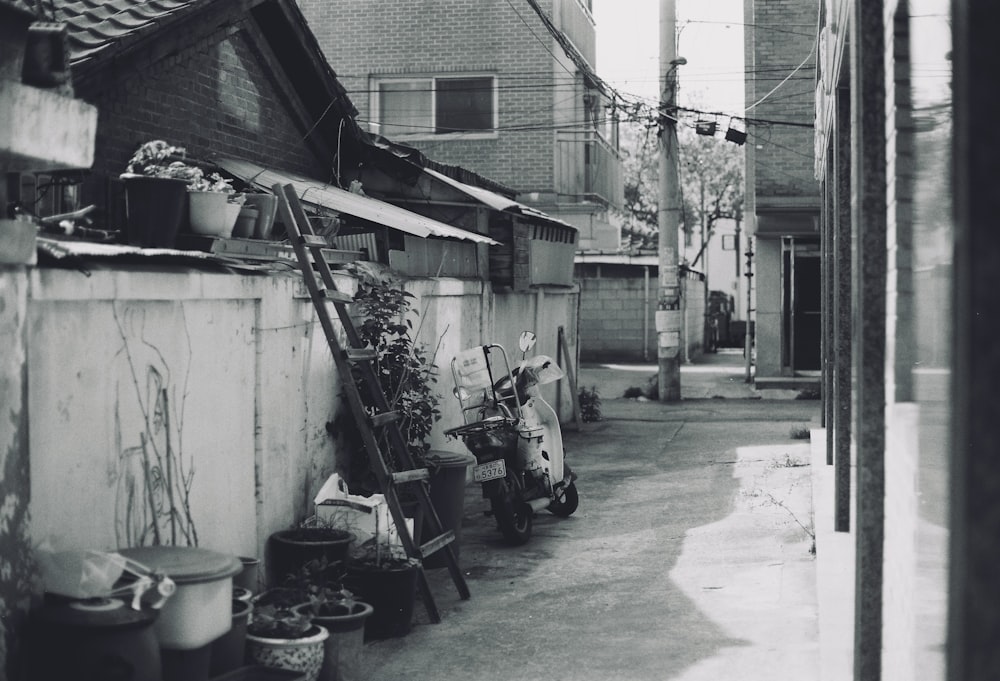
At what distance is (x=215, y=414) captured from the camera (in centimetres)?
668

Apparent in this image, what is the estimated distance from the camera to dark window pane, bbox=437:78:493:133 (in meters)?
22.6

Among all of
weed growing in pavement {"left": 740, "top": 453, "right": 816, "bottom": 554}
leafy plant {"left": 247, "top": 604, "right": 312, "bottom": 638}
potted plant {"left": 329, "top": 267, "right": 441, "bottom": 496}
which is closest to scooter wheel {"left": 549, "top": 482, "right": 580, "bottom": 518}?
weed growing in pavement {"left": 740, "top": 453, "right": 816, "bottom": 554}

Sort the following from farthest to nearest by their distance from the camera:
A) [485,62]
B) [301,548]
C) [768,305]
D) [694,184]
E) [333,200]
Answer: [694,184] → [768,305] → [485,62] → [333,200] → [301,548]

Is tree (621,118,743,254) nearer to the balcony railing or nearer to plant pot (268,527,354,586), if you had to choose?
the balcony railing

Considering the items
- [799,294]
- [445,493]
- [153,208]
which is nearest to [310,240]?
[153,208]

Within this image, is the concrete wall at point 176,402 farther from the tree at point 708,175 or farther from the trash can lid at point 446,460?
the tree at point 708,175

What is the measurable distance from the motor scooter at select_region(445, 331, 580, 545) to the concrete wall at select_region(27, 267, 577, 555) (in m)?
1.40

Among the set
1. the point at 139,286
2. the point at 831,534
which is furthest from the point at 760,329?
the point at 139,286

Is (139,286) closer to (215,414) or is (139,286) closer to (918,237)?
(215,414)

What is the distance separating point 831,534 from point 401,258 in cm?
593

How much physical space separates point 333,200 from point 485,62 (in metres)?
12.5

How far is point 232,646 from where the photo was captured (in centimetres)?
542

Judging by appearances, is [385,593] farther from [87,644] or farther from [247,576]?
[87,644]

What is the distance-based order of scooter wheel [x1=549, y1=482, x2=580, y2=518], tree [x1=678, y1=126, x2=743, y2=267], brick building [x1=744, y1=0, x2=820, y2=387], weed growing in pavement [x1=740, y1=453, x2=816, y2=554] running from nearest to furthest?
1. weed growing in pavement [x1=740, y1=453, x2=816, y2=554]
2. scooter wheel [x1=549, y1=482, x2=580, y2=518]
3. brick building [x1=744, y1=0, x2=820, y2=387]
4. tree [x1=678, y1=126, x2=743, y2=267]
